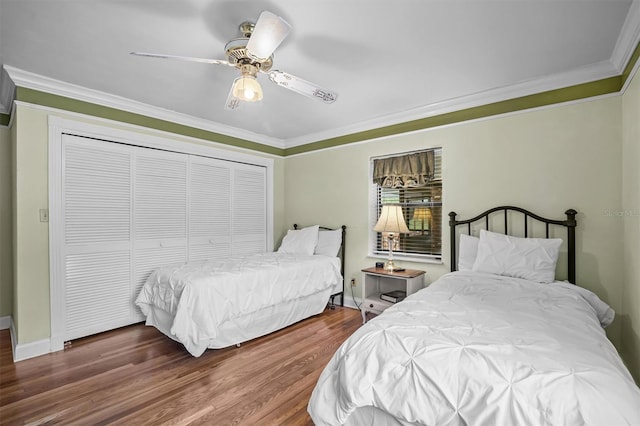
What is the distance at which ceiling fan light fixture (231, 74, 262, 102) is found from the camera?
82.9 inches

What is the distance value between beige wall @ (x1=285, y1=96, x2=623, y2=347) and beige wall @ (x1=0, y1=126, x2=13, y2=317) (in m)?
4.18

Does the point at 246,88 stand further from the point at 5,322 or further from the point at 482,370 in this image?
the point at 5,322

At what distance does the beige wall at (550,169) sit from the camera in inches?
99.3

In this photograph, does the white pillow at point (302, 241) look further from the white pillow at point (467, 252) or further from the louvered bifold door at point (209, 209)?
the white pillow at point (467, 252)

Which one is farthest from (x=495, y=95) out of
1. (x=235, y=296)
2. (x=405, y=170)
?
(x=235, y=296)

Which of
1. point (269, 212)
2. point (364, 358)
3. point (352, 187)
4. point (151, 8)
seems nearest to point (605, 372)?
point (364, 358)

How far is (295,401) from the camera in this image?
2086mm

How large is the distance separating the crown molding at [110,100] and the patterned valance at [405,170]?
2000 mm

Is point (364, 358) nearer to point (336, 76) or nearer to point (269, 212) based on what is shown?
point (336, 76)

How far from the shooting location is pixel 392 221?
11.5ft

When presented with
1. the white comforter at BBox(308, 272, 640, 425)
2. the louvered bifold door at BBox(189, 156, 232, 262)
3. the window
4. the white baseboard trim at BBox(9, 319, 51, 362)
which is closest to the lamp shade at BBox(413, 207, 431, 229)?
the window

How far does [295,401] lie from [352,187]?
110 inches

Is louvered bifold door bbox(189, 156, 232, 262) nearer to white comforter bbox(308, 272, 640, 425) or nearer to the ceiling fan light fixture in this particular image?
the ceiling fan light fixture

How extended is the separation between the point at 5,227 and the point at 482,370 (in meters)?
4.68
